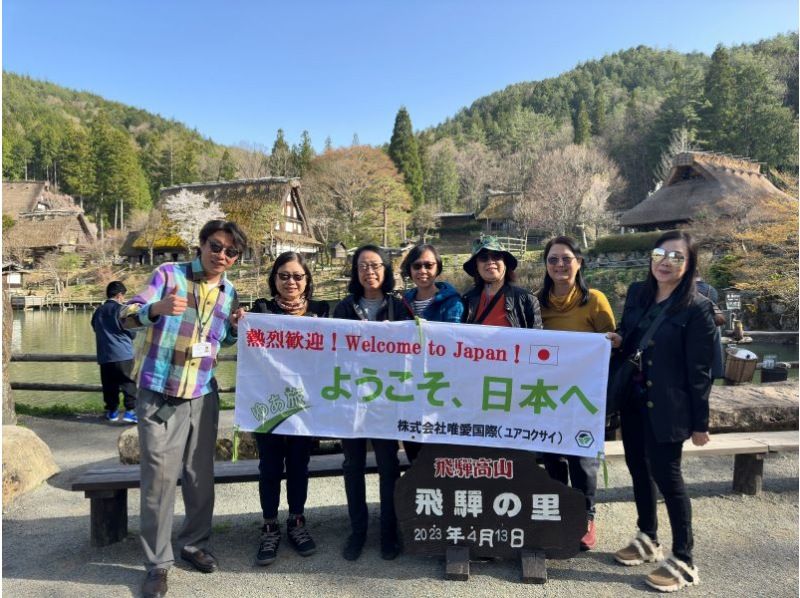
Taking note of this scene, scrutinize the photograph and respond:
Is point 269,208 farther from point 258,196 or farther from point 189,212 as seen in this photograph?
point 189,212

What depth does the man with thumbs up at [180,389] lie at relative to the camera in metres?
2.68

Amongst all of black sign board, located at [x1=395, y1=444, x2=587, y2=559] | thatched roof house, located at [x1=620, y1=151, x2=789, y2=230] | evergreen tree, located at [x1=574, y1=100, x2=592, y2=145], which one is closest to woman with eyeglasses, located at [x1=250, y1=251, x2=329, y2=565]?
black sign board, located at [x1=395, y1=444, x2=587, y2=559]

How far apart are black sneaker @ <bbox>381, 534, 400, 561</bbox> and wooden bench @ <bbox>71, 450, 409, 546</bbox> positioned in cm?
41

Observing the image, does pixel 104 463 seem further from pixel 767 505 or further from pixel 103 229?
pixel 103 229

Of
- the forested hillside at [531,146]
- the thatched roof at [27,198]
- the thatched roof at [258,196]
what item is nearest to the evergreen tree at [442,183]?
the forested hillside at [531,146]

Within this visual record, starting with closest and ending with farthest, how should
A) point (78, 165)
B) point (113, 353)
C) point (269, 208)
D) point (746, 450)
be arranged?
point (746, 450)
point (113, 353)
point (269, 208)
point (78, 165)

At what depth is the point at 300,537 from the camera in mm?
3074

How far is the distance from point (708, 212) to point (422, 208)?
25901mm

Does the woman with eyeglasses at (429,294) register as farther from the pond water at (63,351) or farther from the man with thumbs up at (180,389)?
the pond water at (63,351)

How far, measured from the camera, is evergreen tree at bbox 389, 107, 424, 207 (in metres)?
48.8

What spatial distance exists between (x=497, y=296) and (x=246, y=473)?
2004mm

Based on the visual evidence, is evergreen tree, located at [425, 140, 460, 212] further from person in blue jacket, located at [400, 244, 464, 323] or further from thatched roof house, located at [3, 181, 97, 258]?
person in blue jacket, located at [400, 244, 464, 323]

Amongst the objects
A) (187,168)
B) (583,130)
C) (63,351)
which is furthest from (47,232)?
(583,130)

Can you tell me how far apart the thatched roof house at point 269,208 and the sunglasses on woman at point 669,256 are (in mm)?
35319
